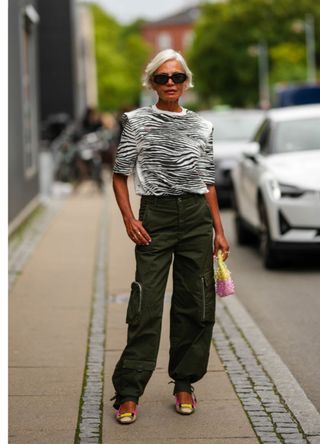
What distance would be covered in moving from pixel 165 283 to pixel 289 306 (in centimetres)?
404

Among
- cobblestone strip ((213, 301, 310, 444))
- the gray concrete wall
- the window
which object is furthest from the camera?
the window

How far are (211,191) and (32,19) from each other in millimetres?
15055

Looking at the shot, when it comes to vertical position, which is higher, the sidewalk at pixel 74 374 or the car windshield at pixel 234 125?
the car windshield at pixel 234 125

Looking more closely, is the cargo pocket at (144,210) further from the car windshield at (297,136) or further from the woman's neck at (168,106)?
the car windshield at (297,136)

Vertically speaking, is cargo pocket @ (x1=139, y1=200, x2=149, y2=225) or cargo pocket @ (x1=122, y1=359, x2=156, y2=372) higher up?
cargo pocket @ (x1=139, y1=200, x2=149, y2=225)

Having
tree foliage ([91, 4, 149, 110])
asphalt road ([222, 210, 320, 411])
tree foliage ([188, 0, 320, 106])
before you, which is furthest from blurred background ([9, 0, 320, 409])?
tree foliage ([91, 4, 149, 110])

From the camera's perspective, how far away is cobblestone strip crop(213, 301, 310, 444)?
215 inches

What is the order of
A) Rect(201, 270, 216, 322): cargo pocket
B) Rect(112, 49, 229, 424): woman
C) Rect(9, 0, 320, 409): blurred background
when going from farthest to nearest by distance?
Rect(9, 0, 320, 409): blurred background
Rect(201, 270, 216, 322): cargo pocket
Rect(112, 49, 229, 424): woman

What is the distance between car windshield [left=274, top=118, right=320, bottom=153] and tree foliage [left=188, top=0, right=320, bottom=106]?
78010 mm

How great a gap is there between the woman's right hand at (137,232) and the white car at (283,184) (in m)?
6.01

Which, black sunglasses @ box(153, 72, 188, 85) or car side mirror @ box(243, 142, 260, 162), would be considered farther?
car side mirror @ box(243, 142, 260, 162)

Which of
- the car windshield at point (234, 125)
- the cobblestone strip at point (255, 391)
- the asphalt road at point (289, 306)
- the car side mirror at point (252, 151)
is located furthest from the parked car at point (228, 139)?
the cobblestone strip at point (255, 391)

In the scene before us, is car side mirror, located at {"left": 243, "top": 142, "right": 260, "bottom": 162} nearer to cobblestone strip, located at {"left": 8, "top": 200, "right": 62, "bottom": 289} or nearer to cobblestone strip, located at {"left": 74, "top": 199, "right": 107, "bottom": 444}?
cobblestone strip, located at {"left": 8, "top": 200, "right": 62, "bottom": 289}

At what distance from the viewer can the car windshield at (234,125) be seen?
71.9ft
